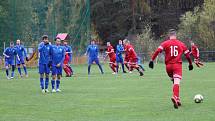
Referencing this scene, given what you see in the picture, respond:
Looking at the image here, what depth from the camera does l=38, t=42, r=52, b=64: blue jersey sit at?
2103 cm

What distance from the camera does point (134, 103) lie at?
15938 mm

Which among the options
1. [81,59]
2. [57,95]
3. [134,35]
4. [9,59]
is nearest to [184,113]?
[57,95]

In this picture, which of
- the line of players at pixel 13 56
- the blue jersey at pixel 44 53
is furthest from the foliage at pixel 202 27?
the blue jersey at pixel 44 53

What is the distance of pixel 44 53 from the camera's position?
21094 mm

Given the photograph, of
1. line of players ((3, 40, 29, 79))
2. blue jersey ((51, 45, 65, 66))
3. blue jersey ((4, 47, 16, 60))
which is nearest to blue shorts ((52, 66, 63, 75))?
blue jersey ((51, 45, 65, 66))


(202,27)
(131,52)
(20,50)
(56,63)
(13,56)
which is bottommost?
(56,63)

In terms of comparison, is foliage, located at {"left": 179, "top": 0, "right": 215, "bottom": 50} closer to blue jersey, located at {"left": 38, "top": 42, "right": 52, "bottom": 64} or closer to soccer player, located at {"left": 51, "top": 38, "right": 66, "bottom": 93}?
soccer player, located at {"left": 51, "top": 38, "right": 66, "bottom": 93}

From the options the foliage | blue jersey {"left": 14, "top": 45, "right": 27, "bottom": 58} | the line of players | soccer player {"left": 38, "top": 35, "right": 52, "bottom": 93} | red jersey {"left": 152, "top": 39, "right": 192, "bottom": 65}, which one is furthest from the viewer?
the foliage

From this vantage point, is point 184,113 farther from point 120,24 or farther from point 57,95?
point 120,24

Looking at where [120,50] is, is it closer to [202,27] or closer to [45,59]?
[45,59]

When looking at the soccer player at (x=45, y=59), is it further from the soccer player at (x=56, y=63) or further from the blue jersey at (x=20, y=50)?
the blue jersey at (x=20, y=50)

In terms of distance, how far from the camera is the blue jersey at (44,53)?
2103cm

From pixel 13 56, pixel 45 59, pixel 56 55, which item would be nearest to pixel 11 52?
pixel 13 56

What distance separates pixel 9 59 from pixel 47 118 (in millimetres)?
20631
